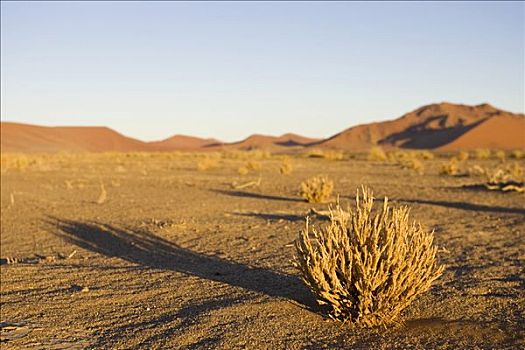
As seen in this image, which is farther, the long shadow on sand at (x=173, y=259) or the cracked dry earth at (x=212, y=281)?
the long shadow on sand at (x=173, y=259)

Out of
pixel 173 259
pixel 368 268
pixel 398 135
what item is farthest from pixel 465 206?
pixel 398 135

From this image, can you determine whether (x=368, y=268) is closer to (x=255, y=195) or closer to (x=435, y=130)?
(x=255, y=195)

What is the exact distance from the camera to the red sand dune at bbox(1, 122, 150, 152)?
113 metres

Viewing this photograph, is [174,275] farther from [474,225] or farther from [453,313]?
[474,225]

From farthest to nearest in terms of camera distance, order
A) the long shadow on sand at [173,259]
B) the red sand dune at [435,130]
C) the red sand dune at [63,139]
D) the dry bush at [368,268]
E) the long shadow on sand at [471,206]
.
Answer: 1. the red sand dune at [63,139]
2. the red sand dune at [435,130]
3. the long shadow on sand at [471,206]
4. the long shadow on sand at [173,259]
5. the dry bush at [368,268]

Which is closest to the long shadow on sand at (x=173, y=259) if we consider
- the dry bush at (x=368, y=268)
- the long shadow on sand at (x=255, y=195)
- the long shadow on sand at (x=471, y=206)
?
the dry bush at (x=368, y=268)

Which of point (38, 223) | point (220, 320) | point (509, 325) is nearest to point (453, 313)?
point (509, 325)

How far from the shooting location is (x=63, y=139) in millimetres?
132125

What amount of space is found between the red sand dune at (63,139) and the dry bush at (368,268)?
4198 inches

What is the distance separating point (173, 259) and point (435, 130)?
106 metres

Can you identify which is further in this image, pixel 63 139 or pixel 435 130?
pixel 63 139

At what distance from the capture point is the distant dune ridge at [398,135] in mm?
93688

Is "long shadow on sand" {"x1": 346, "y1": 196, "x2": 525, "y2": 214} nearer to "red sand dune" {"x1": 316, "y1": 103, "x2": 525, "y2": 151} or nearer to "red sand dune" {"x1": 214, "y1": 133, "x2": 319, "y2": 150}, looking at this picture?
"red sand dune" {"x1": 316, "y1": 103, "x2": 525, "y2": 151}

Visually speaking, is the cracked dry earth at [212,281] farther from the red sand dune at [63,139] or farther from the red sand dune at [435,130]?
the red sand dune at [63,139]
